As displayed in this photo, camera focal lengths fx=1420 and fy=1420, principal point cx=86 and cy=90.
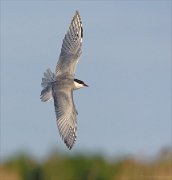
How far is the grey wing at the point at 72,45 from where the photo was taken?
11.2m

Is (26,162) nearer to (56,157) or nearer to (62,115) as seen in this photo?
(56,157)

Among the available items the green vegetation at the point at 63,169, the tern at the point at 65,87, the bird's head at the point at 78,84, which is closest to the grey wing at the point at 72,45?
the tern at the point at 65,87

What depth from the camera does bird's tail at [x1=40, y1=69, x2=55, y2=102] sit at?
10.9 m

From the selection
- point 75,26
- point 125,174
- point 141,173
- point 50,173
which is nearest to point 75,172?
point 50,173

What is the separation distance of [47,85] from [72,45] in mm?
571

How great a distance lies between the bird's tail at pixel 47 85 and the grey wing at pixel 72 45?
105 mm

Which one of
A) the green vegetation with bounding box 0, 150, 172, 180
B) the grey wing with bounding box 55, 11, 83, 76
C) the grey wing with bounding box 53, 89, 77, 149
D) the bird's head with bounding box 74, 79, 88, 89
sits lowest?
the grey wing with bounding box 53, 89, 77, 149

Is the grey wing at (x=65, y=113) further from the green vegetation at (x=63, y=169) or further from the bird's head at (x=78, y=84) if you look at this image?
the green vegetation at (x=63, y=169)

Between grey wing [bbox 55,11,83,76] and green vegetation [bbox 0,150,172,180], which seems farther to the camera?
green vegetation [bbox 0,150,172,180]

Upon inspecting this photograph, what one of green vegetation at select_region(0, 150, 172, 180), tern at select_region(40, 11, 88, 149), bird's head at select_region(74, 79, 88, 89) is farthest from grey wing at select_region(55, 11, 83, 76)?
green vegetation at select_region(0, 150, 172, 180)

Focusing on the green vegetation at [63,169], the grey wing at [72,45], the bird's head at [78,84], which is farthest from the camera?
the green vegetation at [63,169]

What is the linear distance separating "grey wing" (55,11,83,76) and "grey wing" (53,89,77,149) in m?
0.39

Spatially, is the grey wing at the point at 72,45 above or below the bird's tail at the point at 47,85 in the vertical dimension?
above

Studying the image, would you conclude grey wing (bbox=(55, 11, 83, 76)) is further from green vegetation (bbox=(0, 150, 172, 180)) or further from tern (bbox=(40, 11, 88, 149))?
green vegetation (bbox=(0, 150, 172, 180))
